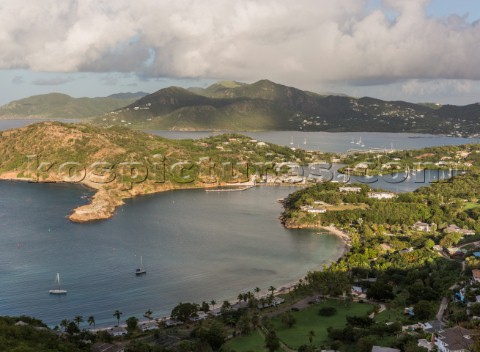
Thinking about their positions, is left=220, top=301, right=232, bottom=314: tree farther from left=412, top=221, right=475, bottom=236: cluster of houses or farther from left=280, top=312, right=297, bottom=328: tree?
left=412, top=221, right=475, bottom=236: cluster of houses

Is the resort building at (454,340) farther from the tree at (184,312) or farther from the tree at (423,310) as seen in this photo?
the tree at (184,312)

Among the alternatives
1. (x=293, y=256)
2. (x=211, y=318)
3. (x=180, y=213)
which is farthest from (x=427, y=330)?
(x=180, y=213)

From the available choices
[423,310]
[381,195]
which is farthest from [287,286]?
[381,195]

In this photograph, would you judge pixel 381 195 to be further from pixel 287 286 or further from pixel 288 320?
pixel 288 320

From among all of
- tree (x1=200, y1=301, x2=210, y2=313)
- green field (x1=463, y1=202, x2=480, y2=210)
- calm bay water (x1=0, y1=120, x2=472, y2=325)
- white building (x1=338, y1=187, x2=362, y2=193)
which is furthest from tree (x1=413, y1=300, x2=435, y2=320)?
white building (x1=338, y1=187, x2=362, y2=193)

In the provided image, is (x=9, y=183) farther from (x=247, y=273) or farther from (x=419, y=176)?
(x=419, y=176)
